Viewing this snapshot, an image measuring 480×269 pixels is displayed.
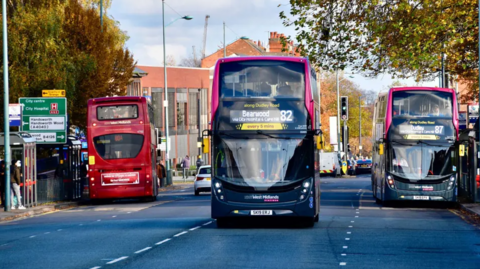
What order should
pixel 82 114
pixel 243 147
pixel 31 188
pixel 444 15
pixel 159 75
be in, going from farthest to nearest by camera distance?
pixel 159 75 < pixel 82 114 < pixel 31 188 < pixel 444 15 < pixel 243 147

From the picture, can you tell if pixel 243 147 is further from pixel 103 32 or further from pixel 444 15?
pixel 103 32

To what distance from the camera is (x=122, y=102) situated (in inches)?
1329

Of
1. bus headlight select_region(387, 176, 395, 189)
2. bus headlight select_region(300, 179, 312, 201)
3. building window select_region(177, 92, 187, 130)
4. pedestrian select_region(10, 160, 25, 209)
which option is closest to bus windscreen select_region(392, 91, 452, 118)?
bus headlight select_region(387, 176, 395, 189)

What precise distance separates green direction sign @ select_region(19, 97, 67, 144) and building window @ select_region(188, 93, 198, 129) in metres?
54.4

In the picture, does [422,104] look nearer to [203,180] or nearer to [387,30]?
[387,30]

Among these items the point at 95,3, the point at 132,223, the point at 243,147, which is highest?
the point at 95,3

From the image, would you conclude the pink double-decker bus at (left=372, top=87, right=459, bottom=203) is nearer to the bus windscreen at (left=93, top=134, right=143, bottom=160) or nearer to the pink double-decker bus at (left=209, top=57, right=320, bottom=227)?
the bus windscreen at (left=93, top=134, right=143, bottom=160)

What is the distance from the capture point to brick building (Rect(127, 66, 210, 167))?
3307 inches

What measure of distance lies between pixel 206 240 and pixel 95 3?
42756 mm

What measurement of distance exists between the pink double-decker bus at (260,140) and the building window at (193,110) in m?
71.0

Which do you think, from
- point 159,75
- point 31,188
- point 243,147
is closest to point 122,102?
point 31,188

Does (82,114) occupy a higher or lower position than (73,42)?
lower

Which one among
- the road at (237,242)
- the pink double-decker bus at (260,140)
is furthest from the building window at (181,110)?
the pink double-decker bus at (260,140)

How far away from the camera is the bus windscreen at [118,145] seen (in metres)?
33.9
